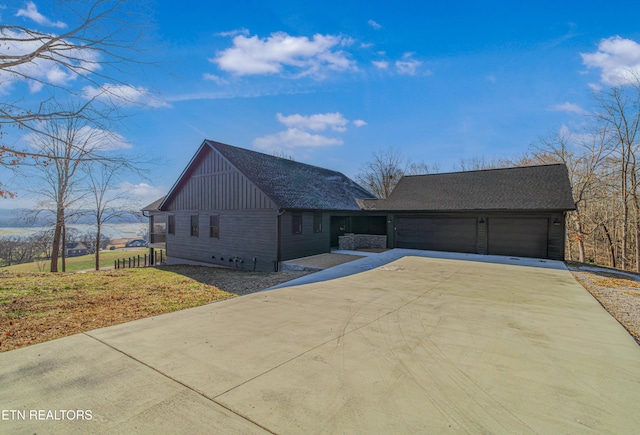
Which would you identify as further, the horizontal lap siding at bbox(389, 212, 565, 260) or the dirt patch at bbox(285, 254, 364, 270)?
the horizontal lap siding at bbox(389, 212, 565, 260)

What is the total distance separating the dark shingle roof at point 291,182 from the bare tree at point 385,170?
16792 millimetres

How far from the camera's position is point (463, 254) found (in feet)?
48.6

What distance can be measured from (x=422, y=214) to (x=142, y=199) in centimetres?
2262

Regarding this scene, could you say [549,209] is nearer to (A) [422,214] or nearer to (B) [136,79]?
(A) [422,214]

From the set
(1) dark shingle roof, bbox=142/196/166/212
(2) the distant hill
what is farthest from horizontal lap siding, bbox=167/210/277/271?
(2) the distant hill

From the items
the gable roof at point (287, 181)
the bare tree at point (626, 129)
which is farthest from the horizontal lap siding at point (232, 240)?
the bare tree at point (626, 129)

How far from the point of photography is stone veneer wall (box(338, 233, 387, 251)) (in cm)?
1661

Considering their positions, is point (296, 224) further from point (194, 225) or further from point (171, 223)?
point (171, 223)

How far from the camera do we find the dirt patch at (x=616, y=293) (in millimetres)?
5928

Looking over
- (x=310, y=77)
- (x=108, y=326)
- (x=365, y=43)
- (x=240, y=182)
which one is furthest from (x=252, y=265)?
(x=365, y=43)

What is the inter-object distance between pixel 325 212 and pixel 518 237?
9.51 m

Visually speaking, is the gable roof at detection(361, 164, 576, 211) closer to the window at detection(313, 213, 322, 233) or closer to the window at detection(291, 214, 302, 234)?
the window at detection(313, 213, 322, 233)

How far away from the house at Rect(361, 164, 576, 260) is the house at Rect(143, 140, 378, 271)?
231cm

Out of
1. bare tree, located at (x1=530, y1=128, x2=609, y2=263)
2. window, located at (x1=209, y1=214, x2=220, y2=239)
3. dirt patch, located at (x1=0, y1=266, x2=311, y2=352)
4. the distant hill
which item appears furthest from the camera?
bare tree, located at (x1=530, y1=128, x2=609, y2=263)
